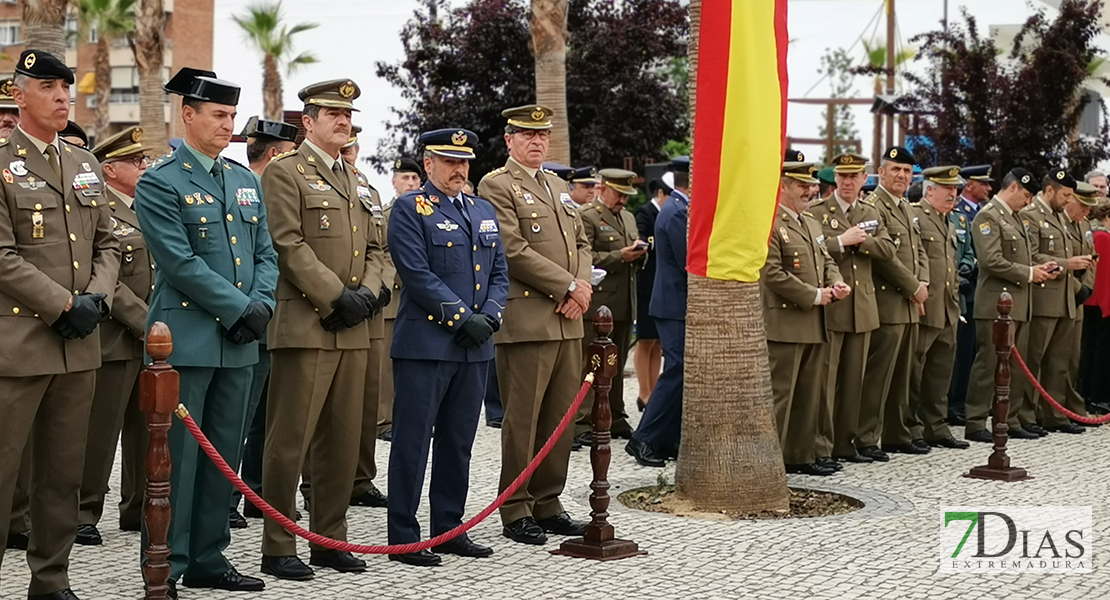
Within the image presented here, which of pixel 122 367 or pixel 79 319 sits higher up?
pixel 79 319

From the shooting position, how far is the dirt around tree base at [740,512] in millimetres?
8789

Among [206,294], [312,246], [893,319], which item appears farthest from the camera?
[893,319]

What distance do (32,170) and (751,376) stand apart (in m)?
4.57

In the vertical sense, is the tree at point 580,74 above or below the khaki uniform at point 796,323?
above

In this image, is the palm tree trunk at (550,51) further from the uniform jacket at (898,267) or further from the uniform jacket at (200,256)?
the uniform jacket at (200,256)

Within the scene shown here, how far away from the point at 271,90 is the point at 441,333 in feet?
111

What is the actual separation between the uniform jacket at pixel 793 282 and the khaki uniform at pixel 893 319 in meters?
1.03

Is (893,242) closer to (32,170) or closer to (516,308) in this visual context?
(516,308)

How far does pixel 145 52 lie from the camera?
27047 mm

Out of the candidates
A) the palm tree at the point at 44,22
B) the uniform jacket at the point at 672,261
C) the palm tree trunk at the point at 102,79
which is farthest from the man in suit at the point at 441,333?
the palm tree trunk at the point at 102,79

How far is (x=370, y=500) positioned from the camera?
9.17m

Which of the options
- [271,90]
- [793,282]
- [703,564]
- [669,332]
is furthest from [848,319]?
[271,90]

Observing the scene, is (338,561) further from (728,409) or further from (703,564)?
(728,409)

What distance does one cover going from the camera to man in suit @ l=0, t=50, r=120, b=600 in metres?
6.07
